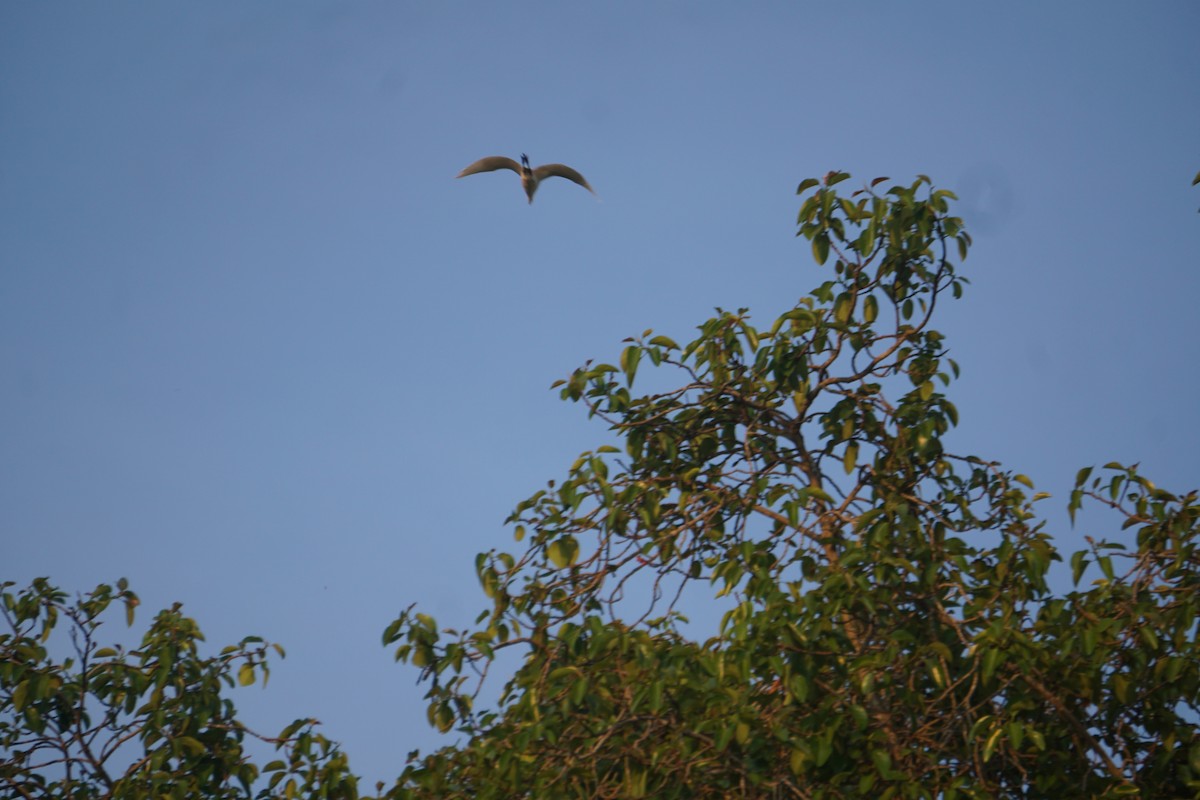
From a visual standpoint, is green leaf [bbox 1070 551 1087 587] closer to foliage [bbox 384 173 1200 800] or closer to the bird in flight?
foliage [bbox 384 173 1200 800]

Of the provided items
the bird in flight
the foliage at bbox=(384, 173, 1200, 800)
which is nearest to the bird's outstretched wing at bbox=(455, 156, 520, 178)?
the bird in flight

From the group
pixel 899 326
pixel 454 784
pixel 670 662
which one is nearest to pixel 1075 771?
pixel 670 662

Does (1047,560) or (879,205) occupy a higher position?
(879,205)

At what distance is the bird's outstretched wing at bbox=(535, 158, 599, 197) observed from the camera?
1007 centimetres

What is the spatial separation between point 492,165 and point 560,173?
55cm

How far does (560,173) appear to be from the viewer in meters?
10.2

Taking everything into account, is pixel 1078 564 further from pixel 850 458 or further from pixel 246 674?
pixel 246 674

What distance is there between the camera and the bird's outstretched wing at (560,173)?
10.1m

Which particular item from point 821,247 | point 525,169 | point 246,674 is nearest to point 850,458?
point 821,247

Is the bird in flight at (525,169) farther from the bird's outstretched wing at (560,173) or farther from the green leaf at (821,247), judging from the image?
the green leaf at (821,247)

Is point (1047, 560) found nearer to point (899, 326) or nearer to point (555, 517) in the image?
point (899, 326)

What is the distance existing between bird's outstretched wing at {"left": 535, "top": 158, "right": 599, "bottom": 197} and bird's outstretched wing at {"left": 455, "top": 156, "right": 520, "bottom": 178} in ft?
0.54

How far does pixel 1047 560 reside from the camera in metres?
5.48

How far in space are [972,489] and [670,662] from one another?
76.3 inches
